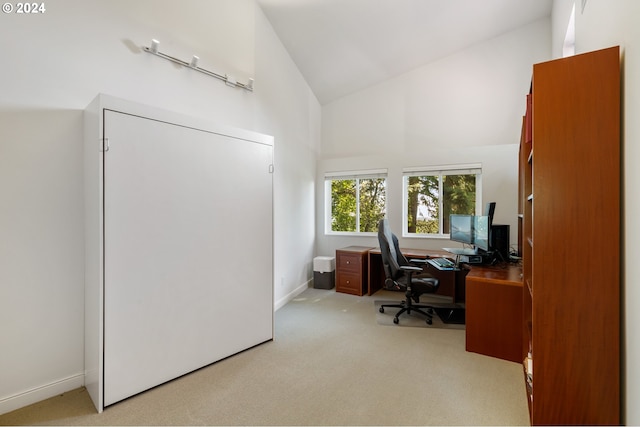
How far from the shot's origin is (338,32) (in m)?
3.71

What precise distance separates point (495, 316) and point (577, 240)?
4.33ft

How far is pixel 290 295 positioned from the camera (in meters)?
4.25

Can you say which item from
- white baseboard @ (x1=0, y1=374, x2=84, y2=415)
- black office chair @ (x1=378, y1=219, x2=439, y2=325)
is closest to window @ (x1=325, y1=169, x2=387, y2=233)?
black office chair @ (x1=378, y1=219, x2=439, y2=325)

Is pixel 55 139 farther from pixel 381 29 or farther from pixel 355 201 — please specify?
pixel 355 201

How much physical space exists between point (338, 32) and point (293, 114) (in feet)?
4.14

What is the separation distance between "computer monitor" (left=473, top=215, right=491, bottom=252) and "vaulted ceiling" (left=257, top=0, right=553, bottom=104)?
8.21 feet

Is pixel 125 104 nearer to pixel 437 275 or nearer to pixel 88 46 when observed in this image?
pixel 88 46

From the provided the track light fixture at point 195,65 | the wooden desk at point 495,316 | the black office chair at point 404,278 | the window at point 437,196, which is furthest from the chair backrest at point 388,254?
the track light fixture at point 195,65

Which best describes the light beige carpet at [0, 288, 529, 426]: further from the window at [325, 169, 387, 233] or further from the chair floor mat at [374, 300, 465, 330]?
the window at [325, 169, 387, 233]

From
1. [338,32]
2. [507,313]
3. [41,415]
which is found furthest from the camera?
[338,32]

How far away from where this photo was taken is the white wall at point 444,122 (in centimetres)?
407

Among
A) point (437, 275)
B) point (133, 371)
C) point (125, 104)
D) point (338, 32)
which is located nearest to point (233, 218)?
point (125, 104)

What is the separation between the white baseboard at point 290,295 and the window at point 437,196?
6.05ft

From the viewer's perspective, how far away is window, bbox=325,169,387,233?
5.06 m
